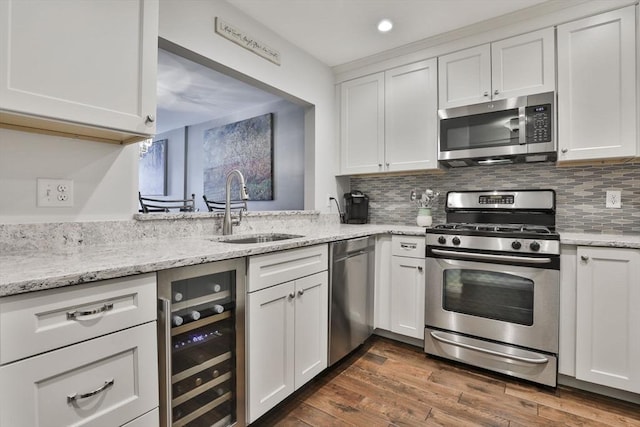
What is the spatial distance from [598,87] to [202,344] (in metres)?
2.65

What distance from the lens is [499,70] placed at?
2324mm

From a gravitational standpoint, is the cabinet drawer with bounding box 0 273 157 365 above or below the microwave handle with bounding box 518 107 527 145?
below

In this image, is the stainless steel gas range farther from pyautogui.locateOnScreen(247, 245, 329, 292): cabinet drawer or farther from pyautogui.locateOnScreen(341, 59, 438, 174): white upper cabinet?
pyautogui.locateOnScreen(247, 245, 329, 292): cabinet drawer

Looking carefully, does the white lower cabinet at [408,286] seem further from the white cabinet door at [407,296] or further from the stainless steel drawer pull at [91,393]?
the stainless steel drawer pull at [91,393]

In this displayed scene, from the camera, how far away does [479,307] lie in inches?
83.0

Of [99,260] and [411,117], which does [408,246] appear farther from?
[99,260]

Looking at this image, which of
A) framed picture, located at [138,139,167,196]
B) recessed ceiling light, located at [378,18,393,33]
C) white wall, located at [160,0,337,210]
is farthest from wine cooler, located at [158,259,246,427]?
framed picture, located at [138,139,167,196]

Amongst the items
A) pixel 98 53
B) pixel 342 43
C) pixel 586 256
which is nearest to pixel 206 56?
pixel 98 53

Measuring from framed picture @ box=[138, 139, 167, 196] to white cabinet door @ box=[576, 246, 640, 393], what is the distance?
19.8 ft

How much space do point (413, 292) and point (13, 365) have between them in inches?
85.4

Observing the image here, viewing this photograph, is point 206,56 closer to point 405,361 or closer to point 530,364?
point 405,361

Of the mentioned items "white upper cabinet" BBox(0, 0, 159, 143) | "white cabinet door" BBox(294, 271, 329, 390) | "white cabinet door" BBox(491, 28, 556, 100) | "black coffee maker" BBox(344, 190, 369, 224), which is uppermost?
"white cabinet door" BBox(491, 28, 556, 100)

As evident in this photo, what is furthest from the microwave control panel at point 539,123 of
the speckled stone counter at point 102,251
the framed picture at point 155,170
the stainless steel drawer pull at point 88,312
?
the framed picture at point 155,170

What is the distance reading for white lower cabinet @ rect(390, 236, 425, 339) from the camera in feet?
7.75
